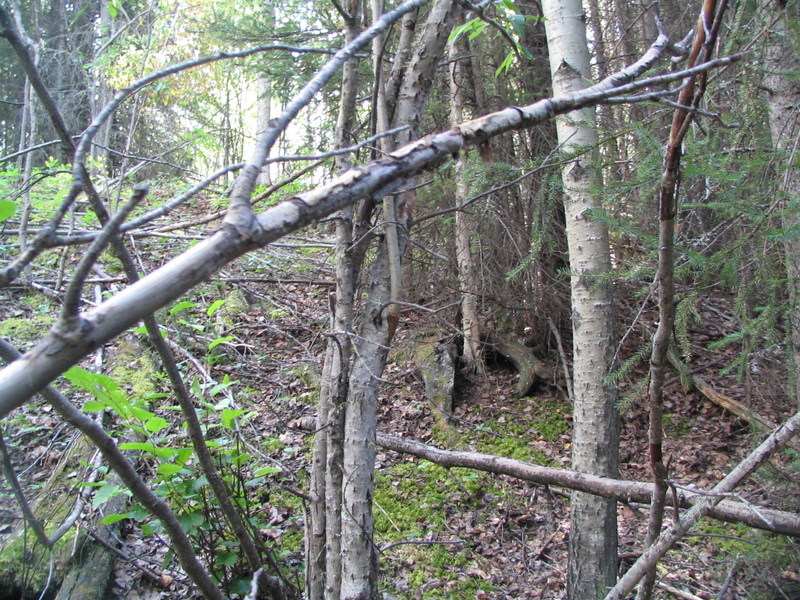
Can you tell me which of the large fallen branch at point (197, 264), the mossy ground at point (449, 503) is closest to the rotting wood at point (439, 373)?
the mossy ground at point (449, 503)

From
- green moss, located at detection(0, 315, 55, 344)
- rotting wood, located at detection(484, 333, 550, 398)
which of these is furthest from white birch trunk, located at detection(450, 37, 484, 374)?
green moss, located at detection(0, 315, 55, 344)

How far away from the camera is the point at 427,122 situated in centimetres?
623

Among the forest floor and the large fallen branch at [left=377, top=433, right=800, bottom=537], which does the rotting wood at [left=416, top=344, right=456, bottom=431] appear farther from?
the large fallen branch at [left=377, top=433, right=800, bottom=537]

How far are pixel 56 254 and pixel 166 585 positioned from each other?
5.35 m

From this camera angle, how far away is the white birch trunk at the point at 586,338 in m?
3.04

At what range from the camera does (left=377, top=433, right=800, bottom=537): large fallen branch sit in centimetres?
214

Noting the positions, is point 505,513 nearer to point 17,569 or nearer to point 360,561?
point 360,561

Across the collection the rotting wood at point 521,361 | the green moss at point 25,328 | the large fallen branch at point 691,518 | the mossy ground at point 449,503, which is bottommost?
the mossy ground at point 449,503

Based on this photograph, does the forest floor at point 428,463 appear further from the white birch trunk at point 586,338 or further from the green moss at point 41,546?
the white birch trunk at point 586,338

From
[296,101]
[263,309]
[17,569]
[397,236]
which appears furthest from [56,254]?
[296,101]

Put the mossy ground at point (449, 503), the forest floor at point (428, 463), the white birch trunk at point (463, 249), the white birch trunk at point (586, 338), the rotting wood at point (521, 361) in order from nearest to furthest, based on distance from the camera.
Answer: the forest floor at point (428, 463), the white birch trunk at point (586, 338), the mossy ground at point (449, 503), the white birch trunk at point (463, 249), the rotting wood at point (521, 361)

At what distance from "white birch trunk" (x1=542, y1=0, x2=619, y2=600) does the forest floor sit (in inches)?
14.2

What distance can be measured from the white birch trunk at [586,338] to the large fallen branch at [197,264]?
236cm

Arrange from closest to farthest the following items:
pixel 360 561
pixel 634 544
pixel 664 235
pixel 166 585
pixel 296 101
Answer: pixel 296 101, pixel 664 235, pixel 360 561, pixel 166 585, pixel 634 544
